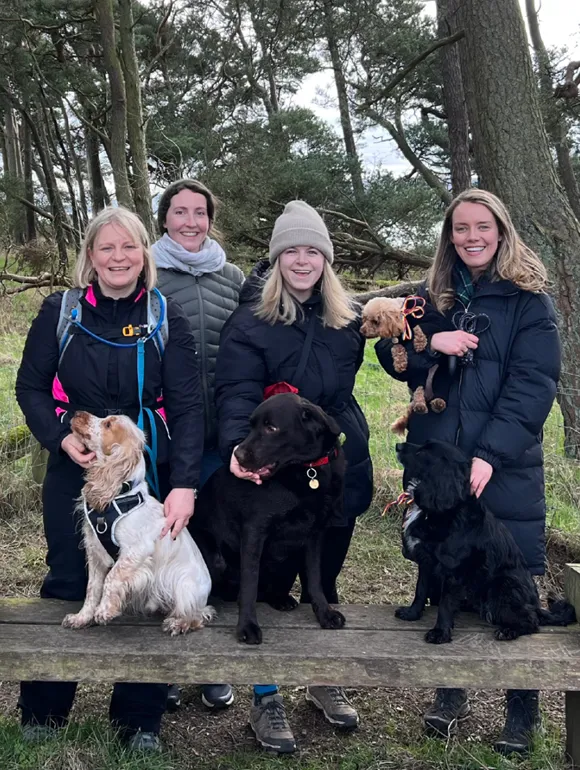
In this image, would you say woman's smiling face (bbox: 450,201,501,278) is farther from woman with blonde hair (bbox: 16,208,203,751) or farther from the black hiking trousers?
the black hiking trousers

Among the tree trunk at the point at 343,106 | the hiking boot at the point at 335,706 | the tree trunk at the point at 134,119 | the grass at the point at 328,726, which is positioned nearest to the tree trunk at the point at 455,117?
the tree trunk at the point at 343,106

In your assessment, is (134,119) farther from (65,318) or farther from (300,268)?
(65,318)

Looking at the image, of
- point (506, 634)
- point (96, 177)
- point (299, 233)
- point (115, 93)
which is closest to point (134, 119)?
point (115, 93)

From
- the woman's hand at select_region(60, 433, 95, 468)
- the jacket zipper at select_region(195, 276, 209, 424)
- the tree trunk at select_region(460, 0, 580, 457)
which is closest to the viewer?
the woman's hand at select_region(60, 433, 95, 468)

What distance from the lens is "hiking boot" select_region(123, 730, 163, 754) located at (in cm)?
281

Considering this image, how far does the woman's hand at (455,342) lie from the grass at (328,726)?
161 centimetres

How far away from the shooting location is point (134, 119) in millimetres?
8445

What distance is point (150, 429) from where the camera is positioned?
112 inches

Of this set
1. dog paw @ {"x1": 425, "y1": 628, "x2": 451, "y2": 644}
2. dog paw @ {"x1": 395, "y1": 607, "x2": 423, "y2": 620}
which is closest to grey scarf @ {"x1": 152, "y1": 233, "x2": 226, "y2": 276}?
dog paw @ {"x1": 395, "y1": 607, "x2": 423, "y2": 620}

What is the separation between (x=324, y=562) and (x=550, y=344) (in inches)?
55.0

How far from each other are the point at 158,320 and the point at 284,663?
4.59 ft

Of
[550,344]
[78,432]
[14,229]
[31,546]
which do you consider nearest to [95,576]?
[78,432]

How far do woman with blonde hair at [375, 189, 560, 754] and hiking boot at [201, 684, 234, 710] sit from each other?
1.00 metres

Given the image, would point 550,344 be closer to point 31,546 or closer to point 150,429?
point 150,429
